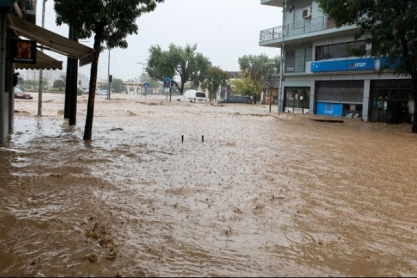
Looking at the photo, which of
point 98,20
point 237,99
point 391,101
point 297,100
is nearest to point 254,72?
point 237,99

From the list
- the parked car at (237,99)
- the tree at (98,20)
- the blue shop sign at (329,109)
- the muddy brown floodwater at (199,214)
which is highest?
the tree at (98,20)

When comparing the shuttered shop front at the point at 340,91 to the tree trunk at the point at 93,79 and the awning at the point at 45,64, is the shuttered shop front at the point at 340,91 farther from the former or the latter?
the tree trunk at the point at 93,79

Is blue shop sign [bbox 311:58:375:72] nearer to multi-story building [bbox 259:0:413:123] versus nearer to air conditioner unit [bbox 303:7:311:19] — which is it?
multi-story building [bbox 259:0:413:123]

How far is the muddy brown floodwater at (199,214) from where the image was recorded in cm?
391

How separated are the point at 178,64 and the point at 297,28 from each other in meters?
35.2

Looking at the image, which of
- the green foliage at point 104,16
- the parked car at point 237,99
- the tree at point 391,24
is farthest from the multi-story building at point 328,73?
the parked car at point 237,99

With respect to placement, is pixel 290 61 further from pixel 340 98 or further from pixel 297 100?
pixel 340 98

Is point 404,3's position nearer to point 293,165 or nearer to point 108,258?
point 293,165

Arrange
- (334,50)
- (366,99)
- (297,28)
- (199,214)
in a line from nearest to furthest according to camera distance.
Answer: (199,214), (366,99), (334,50), (297,28)

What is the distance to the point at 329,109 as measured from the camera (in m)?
31.6

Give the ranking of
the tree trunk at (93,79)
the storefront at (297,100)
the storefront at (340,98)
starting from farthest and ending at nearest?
the storefront at (297,100) < the storefront at (340,98) < the tree trunk at (93,79)

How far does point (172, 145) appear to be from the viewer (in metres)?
12.5

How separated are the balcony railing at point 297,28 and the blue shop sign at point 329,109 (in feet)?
18.6

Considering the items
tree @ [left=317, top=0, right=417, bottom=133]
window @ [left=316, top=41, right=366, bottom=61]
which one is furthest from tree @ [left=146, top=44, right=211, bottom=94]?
tree @ [left=317, top=0, right=417, bottom=133]
